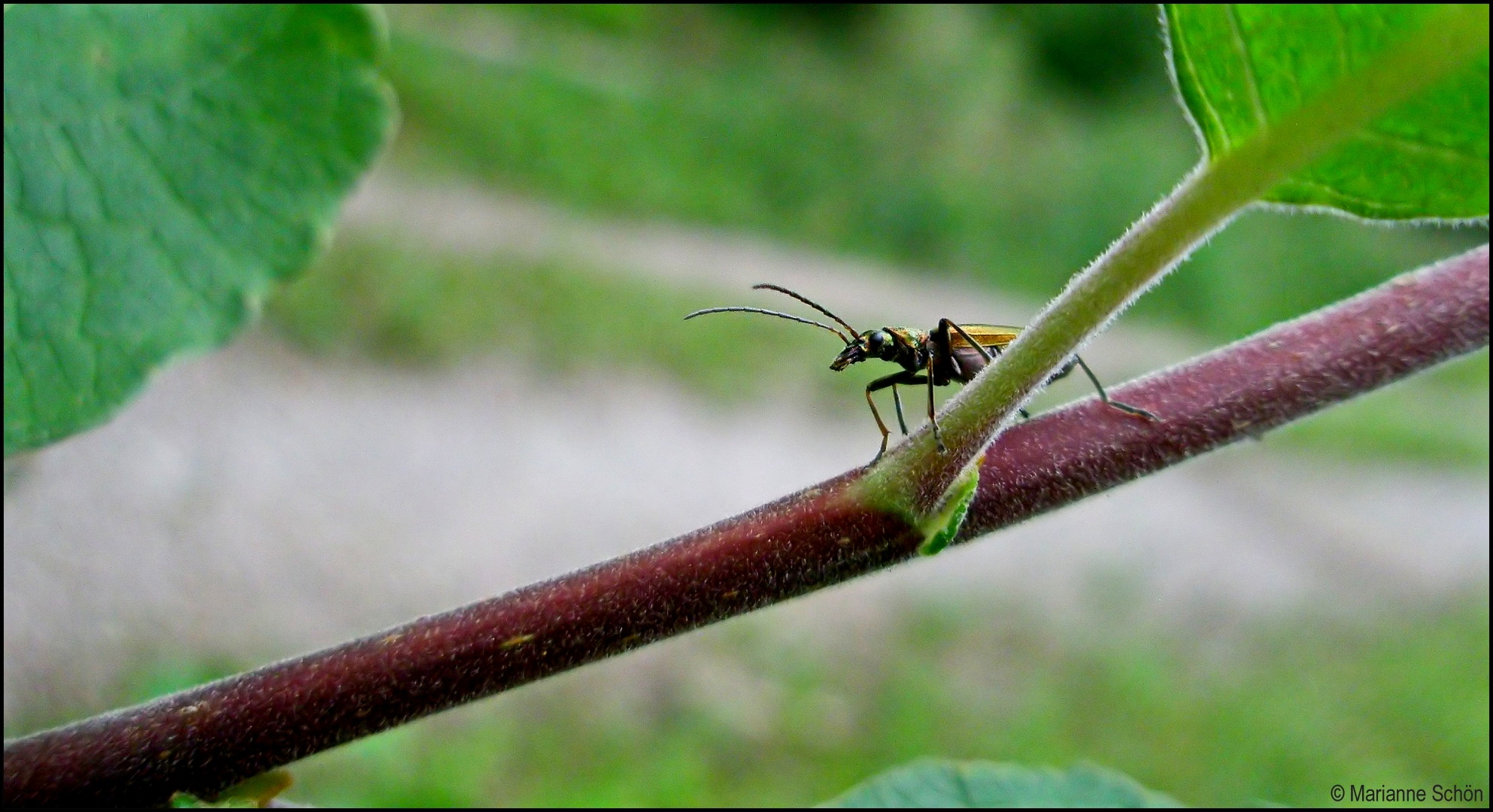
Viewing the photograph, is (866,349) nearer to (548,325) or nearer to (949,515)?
(949,515)

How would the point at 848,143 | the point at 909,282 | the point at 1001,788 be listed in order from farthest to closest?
the point at 848,143 < the point at 909,282 < the point at 1001,788

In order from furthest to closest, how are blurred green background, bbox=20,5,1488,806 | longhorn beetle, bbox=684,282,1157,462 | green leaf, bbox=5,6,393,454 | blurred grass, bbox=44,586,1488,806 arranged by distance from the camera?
blurred green background, bbox=20,5,1488,806 < blurred grass, bbox=44,586,1488,806 < longhorn beetle, bbox=684,282,1157,462 < green leaf, bbox=5,6,393,454

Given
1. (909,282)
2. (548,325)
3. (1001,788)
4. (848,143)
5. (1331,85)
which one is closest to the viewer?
(1331,85)

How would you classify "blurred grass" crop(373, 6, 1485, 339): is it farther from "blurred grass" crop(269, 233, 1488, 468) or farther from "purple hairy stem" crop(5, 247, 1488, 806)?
"purple hairy stem" crop(5, 247, 1488, 806)

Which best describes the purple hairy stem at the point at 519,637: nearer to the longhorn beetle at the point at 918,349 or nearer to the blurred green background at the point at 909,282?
the blurred green background at the point at 909,282

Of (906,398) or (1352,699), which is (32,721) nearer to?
(906,398)

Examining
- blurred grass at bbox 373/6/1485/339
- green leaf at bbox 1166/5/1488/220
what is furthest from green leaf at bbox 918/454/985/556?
blurred grass at bbox 373/6/1485/339

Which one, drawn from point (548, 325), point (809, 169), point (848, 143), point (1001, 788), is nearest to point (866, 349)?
point (1001, 788)
